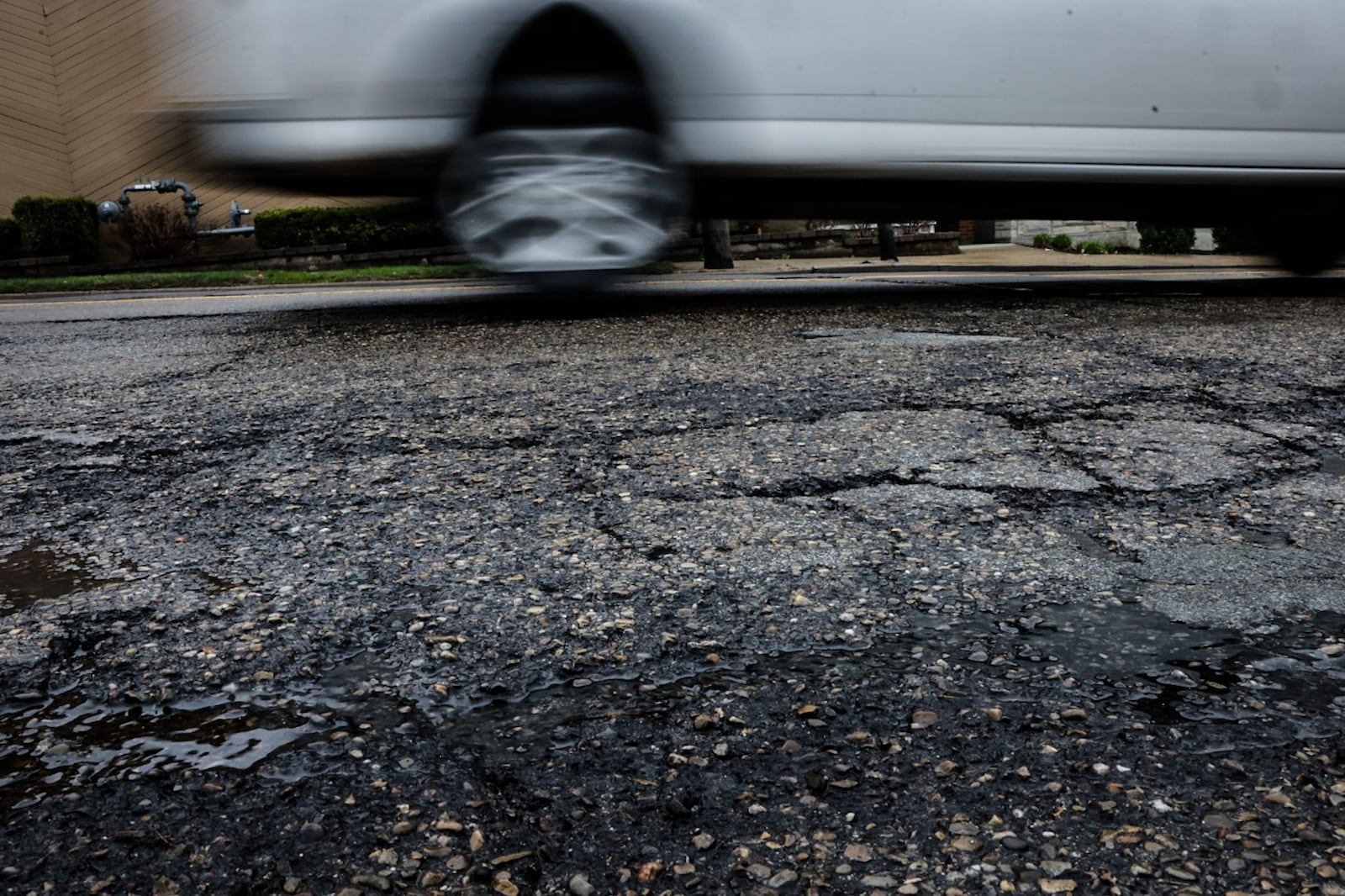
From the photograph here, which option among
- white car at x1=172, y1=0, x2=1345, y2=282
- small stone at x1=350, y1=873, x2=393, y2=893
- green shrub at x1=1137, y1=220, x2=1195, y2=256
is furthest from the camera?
green shrub at x1=1137, y1=220, x2=1195, y2=256

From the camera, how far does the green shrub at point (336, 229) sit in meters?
15.9

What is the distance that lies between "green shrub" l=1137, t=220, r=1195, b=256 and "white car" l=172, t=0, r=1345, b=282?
14.2 m

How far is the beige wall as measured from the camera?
661 inches

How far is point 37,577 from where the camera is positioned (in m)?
1.73

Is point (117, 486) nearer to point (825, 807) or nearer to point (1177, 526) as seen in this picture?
point (825, 807)

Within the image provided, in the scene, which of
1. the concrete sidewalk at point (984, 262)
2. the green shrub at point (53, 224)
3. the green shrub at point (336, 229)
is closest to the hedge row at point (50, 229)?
the green shrub at point (53, 224)

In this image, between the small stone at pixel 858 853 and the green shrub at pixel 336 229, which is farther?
the green shrub at pixel 336 229

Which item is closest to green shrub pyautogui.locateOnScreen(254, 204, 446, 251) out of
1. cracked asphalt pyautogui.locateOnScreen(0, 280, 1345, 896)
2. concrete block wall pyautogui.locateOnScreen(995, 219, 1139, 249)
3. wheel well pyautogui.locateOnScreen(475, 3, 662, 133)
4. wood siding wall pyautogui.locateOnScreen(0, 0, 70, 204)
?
wood siding wall pyautogui.locateOnScreen(0, 0, 70, 204)

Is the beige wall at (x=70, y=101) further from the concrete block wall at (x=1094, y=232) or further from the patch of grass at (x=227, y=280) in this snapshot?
the concrete block wall at (x=1094, y=232)

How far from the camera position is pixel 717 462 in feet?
7.61

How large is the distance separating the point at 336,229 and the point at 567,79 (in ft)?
41.0

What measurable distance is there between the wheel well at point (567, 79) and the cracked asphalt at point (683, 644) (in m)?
1.77

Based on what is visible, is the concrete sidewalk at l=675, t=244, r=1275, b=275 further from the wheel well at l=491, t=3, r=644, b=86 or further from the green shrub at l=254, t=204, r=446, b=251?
the wheel well at l=491, t=3, r=644, b=86

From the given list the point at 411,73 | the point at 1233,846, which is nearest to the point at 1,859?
the point at 1233,846
